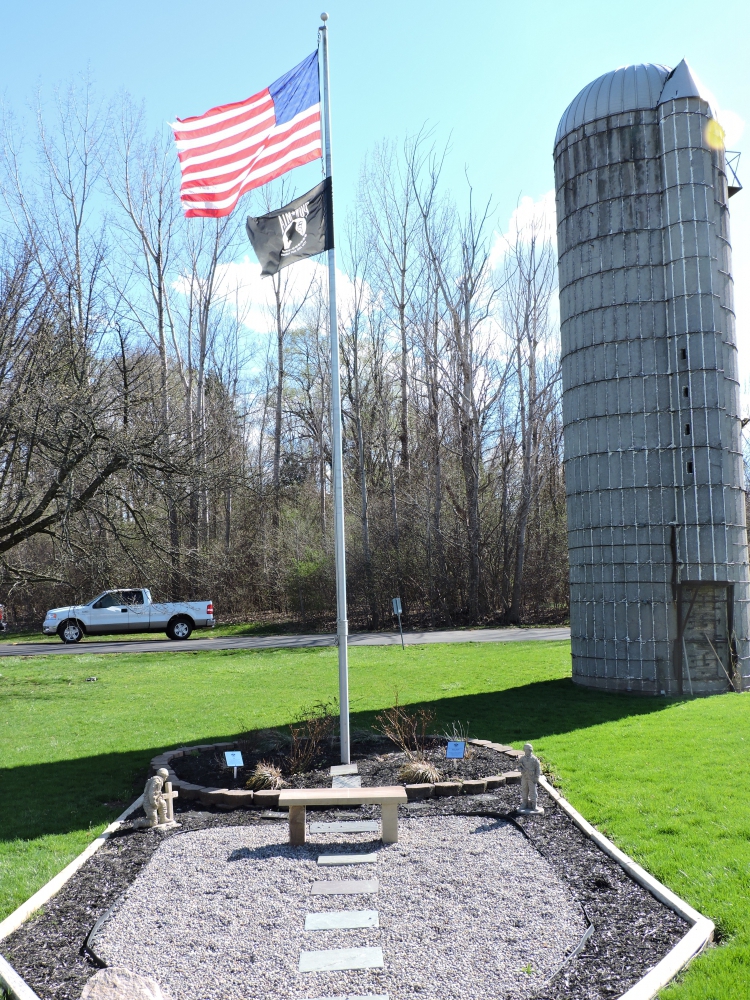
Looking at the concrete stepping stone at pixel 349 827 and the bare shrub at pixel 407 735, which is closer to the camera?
the concrete stepping stone at pixel 349 827

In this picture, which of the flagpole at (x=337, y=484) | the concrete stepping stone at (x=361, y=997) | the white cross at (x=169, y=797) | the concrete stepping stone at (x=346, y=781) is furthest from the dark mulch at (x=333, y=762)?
the concrete stepping stone at (x=361, y=997)

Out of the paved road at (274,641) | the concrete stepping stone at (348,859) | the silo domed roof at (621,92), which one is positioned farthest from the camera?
the paved road at (274,641)

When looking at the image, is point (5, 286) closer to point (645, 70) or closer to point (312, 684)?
point (312, 684)

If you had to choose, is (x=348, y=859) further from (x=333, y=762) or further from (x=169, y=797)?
(x=333, y=762)

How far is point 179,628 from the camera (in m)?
27.7

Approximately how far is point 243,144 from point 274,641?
19078mm

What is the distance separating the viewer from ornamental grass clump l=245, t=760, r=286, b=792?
8094 mm

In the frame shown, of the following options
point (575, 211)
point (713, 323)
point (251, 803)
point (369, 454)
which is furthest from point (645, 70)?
point (369, 454)

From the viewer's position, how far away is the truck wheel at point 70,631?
1062 inches

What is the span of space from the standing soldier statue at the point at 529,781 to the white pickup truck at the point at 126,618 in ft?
71.1

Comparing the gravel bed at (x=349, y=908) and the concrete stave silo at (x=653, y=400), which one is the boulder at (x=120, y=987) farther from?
the concrete stave silo at (x=653, y=400)

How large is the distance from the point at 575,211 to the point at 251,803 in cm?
1239

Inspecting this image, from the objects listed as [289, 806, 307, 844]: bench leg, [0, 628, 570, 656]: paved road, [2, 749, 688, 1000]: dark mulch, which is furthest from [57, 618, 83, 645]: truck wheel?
[289, 806, 307, 844]: bench leg

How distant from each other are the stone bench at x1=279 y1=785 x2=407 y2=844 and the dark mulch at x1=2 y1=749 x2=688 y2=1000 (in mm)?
759
